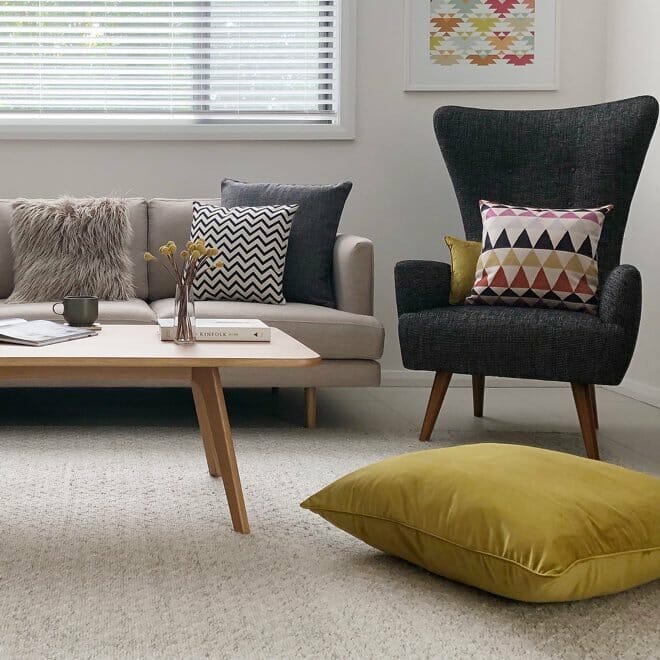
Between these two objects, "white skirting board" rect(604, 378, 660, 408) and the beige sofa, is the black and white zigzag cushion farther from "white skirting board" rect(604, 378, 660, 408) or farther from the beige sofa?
"white skirting board" rect(604, 378, 660, 408)

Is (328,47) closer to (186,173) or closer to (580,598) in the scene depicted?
(186,173)

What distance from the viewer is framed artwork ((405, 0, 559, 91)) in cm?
438

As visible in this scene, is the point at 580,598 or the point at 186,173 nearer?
the point at 580,598

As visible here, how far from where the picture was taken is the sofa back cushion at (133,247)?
3695mm

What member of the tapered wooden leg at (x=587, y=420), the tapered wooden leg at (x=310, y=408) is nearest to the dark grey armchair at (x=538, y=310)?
the tapered wooden leg at (x=587, y=420)

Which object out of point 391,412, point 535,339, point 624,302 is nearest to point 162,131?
point 391,412

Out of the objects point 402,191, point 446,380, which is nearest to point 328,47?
point 402,191

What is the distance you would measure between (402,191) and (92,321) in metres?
2.24

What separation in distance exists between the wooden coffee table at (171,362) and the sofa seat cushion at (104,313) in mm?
994

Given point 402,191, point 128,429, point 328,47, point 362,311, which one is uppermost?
point 328,47

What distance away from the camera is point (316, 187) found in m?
3.80

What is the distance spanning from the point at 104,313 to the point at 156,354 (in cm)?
131

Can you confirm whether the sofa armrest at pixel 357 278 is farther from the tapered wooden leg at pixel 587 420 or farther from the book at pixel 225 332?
the book at pixel 225 332

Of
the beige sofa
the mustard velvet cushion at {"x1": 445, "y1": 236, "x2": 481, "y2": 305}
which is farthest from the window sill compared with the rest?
the mustard velvet cushion at {"x1": 445, "y1": 236, "x2": 481, "y2": 305}
